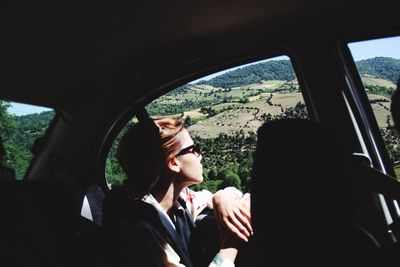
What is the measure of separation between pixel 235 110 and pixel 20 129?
1.81m

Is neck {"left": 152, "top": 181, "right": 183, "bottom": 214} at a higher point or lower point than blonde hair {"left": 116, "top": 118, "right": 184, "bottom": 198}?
lower

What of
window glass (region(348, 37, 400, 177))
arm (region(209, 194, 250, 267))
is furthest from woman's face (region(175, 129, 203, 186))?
window glass (region(348, 37, 400, 177))

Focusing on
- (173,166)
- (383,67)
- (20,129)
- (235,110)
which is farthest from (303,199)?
(20,129)

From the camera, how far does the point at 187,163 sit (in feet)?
7.01

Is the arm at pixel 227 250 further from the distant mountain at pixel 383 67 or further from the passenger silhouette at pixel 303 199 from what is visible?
the distant mountain at pixel 383 67

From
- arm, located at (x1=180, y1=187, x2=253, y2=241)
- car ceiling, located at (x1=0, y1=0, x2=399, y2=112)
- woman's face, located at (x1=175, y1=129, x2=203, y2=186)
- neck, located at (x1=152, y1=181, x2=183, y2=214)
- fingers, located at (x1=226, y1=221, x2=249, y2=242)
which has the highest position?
car ceiling, located at (x1=0, y1=0, x2=399, y2=112)

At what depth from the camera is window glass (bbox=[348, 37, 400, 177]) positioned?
230 centimetres

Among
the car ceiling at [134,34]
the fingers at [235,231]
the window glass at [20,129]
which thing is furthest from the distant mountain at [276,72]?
the window glass at [20,129]

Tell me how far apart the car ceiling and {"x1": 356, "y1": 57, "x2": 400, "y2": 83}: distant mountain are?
0.20 m

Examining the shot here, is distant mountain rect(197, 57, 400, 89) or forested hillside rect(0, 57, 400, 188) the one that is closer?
distant mountain rect(197, 57, 400, 89)

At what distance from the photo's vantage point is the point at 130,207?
1.85 metres

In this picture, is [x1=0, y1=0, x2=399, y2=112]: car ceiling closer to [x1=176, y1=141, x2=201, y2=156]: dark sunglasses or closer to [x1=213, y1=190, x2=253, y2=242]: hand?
[x1=176, y1=141, x2=201, y2=156]: dark sunglasses

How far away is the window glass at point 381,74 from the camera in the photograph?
90.6 inches

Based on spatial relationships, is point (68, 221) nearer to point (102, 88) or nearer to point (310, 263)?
point (102, 88)
